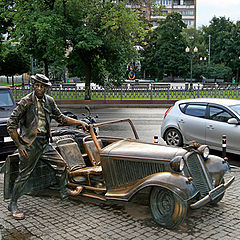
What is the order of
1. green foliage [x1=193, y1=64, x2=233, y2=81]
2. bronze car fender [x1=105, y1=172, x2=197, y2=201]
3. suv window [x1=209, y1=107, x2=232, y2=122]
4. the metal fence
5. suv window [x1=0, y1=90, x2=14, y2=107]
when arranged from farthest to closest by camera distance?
green foliage [x1=193, y1=64, x2=233, y2=81] < the metal fence < suv window [x1=0, y1=90, x2=14, y2=107] < suv window [x1=209, y1=107, x2=232, y2=122] < bronze car fender [x1=105, y1=172, x2=197, y2=201]

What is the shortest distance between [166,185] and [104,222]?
121 cm

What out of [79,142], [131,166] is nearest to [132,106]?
[79,142]

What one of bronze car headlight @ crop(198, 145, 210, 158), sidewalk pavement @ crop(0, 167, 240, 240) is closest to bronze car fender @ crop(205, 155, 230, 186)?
bronze car headlight @ crop(198, 145, 210, 158)

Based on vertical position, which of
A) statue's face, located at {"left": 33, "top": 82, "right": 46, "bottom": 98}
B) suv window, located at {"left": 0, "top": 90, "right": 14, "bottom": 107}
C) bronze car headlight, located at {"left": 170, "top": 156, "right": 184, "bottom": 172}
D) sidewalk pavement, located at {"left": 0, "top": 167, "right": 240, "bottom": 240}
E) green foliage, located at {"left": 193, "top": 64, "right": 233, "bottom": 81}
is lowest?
sidewalk pavement, located at {"left": 0, "top": 167, "right": 240, "bottom": 240}

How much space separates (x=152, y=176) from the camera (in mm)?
5133

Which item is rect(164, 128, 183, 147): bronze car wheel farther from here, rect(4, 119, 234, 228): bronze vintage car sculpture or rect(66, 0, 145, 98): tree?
rect(66, 0, 145, 98): tree

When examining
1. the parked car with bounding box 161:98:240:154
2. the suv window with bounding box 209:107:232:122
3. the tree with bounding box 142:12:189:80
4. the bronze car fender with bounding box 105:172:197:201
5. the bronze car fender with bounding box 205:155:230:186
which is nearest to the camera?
the bronze car fender with bounding box 105:172:197:201

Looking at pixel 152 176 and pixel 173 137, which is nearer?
pixel 152 176

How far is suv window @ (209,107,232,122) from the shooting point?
936 cm

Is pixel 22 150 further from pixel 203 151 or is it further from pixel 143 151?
pixel 203 151

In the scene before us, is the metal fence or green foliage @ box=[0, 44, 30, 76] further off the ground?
green foliage @ box=[0, 44, 30, 76]

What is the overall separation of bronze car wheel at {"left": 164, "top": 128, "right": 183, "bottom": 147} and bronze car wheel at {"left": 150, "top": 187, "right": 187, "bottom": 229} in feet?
17.3

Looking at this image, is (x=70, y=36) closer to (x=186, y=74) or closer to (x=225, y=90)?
(x=225, y=90)

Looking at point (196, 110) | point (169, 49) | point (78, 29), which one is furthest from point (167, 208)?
point (169, 49)
